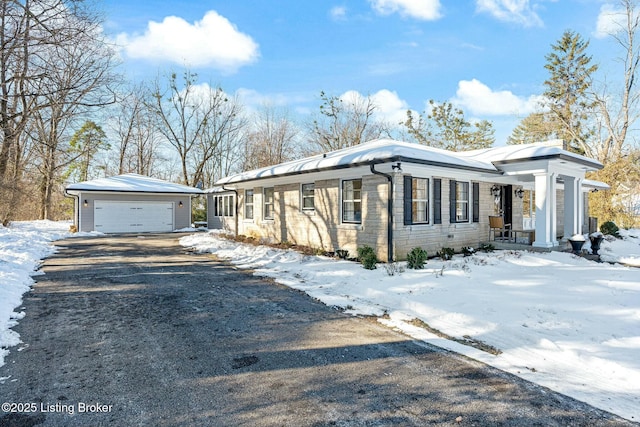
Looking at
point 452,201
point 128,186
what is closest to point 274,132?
point 128,186

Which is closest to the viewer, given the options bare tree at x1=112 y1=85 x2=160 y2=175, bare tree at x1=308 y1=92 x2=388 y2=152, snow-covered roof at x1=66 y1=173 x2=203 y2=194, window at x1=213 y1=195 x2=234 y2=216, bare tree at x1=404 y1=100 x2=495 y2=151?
snow-covered roof at x1=66 y1=173 x2=203 y2=194

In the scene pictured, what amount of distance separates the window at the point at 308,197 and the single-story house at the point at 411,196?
0.11ft

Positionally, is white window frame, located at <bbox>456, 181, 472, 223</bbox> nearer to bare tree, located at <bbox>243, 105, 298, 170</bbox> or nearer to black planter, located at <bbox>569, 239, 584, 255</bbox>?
black planter, located at <bbox>569, 239, 584, 255</bbox>

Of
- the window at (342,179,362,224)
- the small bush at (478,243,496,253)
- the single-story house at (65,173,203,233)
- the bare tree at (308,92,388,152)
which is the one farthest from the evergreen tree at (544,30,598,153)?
the single-story house at (65,173,203,233)

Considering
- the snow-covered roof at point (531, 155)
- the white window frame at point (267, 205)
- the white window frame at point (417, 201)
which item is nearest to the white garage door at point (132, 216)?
the white window frame at point (267, 205)

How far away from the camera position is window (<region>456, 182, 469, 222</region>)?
11148 millimetres

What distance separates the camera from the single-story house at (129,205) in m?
19.7

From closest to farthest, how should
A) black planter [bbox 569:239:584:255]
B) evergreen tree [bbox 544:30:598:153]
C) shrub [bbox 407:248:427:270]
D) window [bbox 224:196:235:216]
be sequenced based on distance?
shrub [bbox 407:248:427:270] → black planter [bbox 569:239:584:255] → window [bbox 224:196:235:216] → evergreen tree [bbox 544:30:598:153]

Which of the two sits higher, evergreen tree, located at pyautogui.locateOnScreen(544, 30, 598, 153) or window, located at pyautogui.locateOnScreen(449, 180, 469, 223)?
evergreen tree, located at pyautogui.locateOnScreen(544, 30, 598, 153)

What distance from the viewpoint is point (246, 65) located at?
21.6 m

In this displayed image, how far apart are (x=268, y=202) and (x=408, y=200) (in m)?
6.48

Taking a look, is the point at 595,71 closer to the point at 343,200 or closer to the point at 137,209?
the point at 343,200

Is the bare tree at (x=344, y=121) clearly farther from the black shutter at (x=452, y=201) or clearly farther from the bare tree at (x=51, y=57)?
the bare tree at (x=51, y=57)

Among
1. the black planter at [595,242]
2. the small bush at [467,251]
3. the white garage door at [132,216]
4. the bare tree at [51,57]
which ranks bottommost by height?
the small bush at [467,251]
